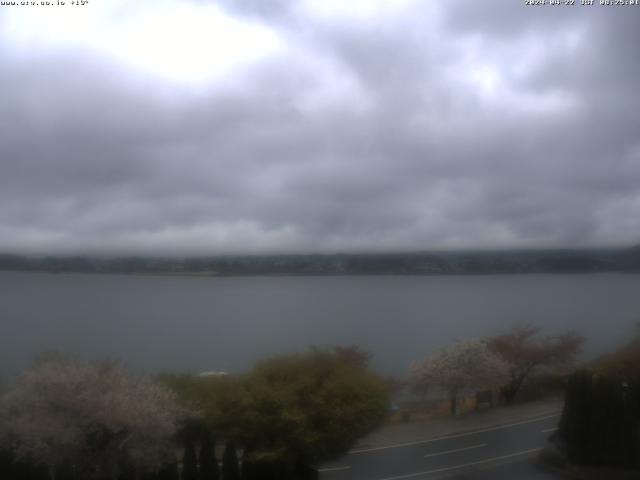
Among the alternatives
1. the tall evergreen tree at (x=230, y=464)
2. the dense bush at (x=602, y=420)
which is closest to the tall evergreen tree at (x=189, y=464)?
the tall evergreen tree at (x=230, y=464)

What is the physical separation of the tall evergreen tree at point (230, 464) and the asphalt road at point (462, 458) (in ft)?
7.49

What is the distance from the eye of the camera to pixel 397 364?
22172 millimetres

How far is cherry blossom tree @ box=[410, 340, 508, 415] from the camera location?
18.5m

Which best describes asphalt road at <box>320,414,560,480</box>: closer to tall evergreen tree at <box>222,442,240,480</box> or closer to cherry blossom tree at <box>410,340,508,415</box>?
tall evergreen tree at <box>222,442,240,480</box>

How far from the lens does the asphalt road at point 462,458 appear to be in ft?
41.7

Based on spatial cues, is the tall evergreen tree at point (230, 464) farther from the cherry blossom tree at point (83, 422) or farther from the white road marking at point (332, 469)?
the white road marking at point (332, 469)

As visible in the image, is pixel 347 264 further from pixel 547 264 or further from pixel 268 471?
pixel 268 471

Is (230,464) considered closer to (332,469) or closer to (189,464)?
(189,464)

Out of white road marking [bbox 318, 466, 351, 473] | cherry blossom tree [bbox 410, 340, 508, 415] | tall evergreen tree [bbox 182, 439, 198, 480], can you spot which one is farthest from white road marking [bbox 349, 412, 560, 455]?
tall evergreen tree [bbox 182, 439, 198, 480]

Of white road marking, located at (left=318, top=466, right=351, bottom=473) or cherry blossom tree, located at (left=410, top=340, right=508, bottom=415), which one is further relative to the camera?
cherry blossom tree, located at (left=410, top=340, right=508, bottom=415)

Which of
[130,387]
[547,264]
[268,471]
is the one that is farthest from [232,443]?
[547,264]

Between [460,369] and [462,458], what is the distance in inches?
223

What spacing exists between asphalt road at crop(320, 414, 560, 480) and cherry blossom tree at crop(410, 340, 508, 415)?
3.01m

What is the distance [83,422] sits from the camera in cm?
1034
